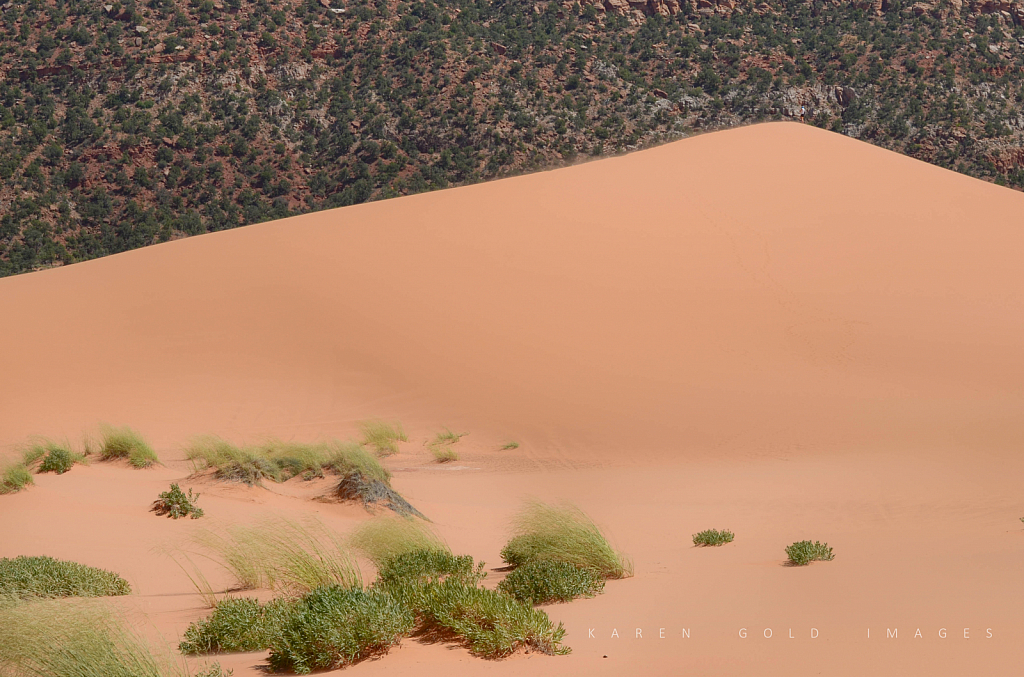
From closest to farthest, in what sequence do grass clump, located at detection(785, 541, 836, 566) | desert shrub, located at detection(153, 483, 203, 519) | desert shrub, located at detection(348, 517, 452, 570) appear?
Answer: desert shrub, located at detection(348, 517, 452, 570), grass clump, located at detection(785, 541, 836, 566), desert shrub, located at detection(153, 483, 203, 519)

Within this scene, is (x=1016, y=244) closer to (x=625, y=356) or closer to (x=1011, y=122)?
(x=625, y=356)

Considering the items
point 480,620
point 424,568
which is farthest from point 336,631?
point 424,568

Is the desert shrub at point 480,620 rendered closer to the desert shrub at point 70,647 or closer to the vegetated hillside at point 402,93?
the desert shrub at point 70,647

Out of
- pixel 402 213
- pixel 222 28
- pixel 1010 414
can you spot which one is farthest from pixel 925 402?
pixel 222 28

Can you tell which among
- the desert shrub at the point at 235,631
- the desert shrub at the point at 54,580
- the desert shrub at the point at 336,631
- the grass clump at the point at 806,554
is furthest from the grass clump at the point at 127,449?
the grass clump at the point at 806,554

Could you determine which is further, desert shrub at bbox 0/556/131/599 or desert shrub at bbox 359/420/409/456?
desert shrub at bbox 359/420/409/456

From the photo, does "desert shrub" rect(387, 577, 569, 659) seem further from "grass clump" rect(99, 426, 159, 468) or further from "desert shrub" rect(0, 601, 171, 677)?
"grass clump" rect(99, 426, 159, 468)

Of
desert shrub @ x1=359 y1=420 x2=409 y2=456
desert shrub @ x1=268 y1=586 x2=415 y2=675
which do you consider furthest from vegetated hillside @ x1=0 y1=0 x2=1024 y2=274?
desert shrub @ x1=268 y1=586 x2=415 y2=675
